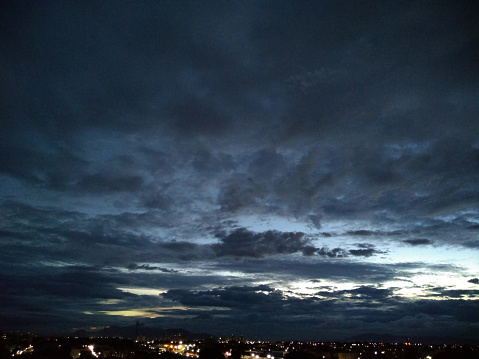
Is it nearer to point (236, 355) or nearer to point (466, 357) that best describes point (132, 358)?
point (236, 355)

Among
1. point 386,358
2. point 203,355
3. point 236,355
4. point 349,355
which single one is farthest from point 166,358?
point 386,358

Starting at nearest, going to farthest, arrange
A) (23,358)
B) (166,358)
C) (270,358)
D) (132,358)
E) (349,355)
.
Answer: (23,358), (166,358), (132,358), (270,358), (349,355)

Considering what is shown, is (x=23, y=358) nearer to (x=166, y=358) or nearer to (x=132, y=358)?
(x=132, y=358)

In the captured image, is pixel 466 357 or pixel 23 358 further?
pixel 466 357

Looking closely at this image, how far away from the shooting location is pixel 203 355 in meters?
62.4

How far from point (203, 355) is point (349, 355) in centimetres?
4330

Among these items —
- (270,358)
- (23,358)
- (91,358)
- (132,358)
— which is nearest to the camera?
(23,358)

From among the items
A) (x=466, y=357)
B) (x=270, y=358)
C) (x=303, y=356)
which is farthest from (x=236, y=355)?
(x=466, y=357)

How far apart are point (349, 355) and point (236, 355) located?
3350 centimetres

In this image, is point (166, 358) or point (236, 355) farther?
point (236, 355)

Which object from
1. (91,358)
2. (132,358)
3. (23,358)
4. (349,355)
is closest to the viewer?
(23,358)

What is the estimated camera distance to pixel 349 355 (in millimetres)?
86062

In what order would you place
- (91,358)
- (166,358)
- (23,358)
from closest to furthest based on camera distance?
(23,358)
(166,358)
(91,358)

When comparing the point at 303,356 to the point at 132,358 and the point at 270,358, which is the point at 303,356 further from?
the point at 132,358
